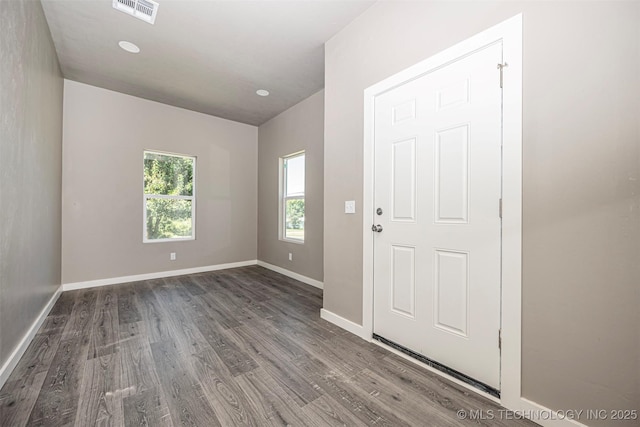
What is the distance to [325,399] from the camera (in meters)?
1.51

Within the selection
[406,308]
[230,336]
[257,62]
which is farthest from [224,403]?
→ [257,62]

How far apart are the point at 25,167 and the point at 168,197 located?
2.36 metres

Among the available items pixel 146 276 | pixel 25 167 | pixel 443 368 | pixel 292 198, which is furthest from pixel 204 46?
pixel 443 368

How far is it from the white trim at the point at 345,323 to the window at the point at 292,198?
5.73 feet

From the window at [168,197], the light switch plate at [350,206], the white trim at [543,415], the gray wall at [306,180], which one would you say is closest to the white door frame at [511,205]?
the white trim at [543,415]

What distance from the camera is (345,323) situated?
2.42 meters

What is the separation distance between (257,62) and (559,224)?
315 cm

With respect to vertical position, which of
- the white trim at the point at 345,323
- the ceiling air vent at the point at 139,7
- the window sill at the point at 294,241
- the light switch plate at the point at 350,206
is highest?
the ceiling air vent at the point at 139,7

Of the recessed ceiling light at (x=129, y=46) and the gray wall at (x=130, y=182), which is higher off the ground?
the recessed ceiling light at (x=129, y=46)

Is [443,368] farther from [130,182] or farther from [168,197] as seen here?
[130,182]

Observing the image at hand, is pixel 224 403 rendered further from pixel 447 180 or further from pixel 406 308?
pixel 447 180

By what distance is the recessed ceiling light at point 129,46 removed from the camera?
8.84 feet

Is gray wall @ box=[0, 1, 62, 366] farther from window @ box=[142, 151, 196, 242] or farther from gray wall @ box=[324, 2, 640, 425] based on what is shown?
gray wall @ box=[324, 2, 640, 425]

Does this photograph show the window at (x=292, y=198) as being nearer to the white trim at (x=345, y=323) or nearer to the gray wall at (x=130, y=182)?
the gray wall at (x=130, y=182)
